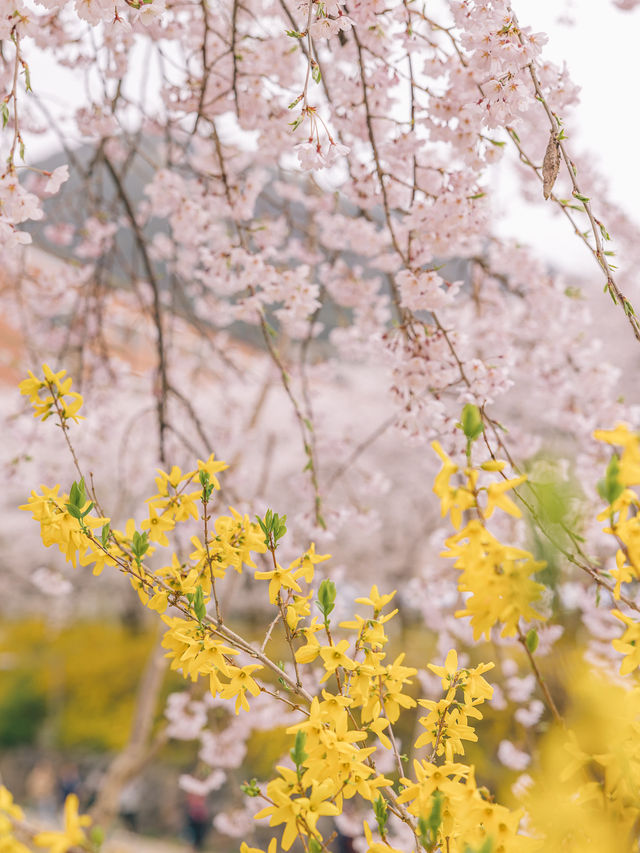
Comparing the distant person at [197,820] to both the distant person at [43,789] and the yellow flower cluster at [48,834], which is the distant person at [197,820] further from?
the yellow flower cluster at [48,834]

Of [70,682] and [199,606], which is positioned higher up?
[199,606]

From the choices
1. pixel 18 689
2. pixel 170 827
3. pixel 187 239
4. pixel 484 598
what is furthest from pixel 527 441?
pixel 18 689

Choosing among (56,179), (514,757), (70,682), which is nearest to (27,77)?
(56,179)

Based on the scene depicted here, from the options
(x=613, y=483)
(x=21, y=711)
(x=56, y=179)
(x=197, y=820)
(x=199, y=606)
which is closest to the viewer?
(x=613, y=483)

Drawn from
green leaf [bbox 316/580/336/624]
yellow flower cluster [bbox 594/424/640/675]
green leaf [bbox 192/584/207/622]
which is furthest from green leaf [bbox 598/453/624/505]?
green leaf [bbox 192/584/207/622]

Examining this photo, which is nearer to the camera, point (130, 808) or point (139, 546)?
point (139, 546)

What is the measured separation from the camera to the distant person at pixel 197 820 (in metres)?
4.38

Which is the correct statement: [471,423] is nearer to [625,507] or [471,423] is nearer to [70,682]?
[625,507]

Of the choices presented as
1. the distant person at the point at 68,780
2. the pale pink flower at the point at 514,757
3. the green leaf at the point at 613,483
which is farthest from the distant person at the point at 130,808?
the green leaf at the point at 613,483

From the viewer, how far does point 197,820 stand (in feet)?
14.4

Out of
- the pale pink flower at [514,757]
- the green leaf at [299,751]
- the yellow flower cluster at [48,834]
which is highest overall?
the green leaf at [299,751]

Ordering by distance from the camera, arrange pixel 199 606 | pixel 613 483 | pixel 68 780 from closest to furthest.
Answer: pixel 613 483
pixel 199 606
pixel 68 780

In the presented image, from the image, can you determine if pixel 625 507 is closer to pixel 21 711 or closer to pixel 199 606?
pixel 199 606

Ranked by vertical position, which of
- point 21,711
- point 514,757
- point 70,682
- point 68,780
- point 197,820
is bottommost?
point 68,780
